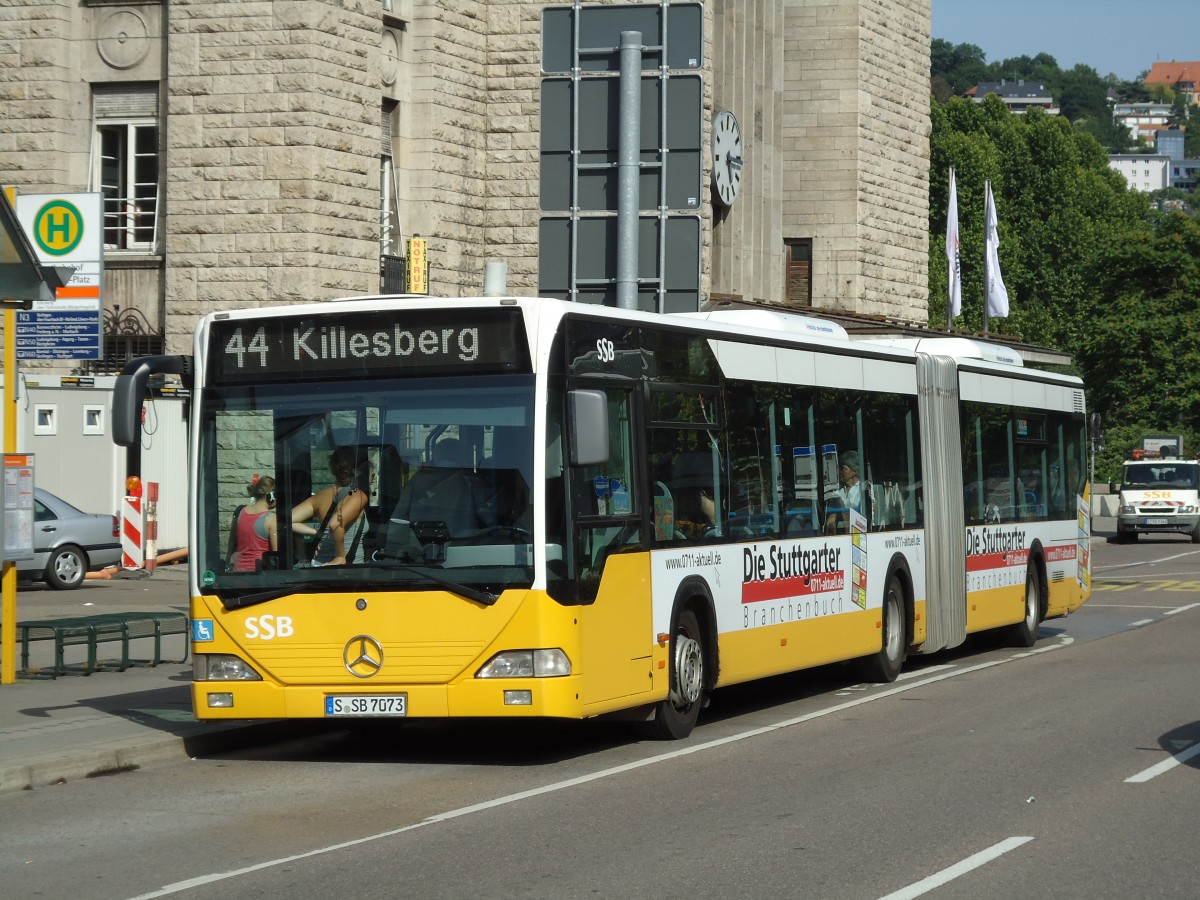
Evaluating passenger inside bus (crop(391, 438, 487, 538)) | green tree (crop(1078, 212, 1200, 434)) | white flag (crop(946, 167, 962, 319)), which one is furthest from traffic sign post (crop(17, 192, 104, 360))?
green tree (crop(1078, 212, 1200, 434))

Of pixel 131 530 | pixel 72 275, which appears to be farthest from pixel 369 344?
A: pixel 131 530

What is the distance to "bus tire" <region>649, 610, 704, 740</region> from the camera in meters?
12.6

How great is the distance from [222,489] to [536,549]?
205 cm

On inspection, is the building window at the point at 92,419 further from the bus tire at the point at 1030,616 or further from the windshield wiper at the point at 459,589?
the windshield wiper at the point at 459,589

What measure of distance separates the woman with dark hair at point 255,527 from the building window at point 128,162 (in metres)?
18.3

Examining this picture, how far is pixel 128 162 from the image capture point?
29438mm

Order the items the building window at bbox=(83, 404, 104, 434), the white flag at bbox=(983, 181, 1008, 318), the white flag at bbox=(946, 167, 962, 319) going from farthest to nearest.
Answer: the white flag at bbox=(983, 181, 1008, 318) → the white flag at bbox=(946, 167, 962, 319) → the building window at bbox=(83, 404, 104, 434)

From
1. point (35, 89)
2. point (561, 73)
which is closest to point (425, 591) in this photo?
point (561, 73)

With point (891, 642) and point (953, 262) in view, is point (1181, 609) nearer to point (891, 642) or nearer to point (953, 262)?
point (891, 642)

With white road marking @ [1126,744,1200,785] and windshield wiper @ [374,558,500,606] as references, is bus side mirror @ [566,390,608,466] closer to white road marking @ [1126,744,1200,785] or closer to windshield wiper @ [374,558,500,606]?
windshield wiper @ [374,558,500,606]

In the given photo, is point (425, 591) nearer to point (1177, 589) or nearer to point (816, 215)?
point (1177, 589)

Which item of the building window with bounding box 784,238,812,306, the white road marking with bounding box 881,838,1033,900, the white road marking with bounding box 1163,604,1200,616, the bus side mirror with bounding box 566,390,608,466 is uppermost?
the building window with bounding box 784,238,812,306

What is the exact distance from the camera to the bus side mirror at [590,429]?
36.1 feet

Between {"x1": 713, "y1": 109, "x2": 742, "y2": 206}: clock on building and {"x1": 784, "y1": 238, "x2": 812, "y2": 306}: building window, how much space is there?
421cm
